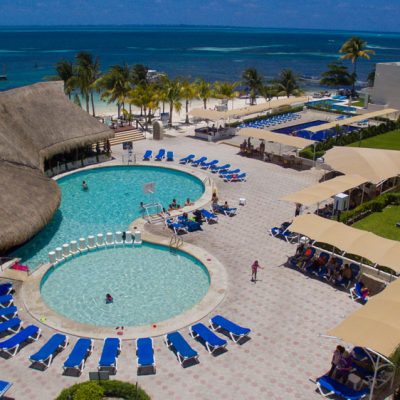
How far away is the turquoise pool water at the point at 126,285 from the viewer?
17.1 meters

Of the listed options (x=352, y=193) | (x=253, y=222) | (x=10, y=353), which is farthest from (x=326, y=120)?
(x=10, y=353)

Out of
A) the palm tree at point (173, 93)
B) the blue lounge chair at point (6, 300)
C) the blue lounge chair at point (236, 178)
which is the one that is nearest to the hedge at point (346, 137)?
the blue lounge chair at point (236, 178)

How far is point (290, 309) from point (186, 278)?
4.64m

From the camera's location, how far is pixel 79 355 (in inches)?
551

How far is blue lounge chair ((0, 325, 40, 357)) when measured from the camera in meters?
14.5

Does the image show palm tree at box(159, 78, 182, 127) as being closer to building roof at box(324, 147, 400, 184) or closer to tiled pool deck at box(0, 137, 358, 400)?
building roof at box(324, 147, 400, 184)

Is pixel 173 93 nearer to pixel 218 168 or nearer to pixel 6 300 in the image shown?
pixel 218 168

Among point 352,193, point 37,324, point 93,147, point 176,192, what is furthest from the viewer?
point 93,147

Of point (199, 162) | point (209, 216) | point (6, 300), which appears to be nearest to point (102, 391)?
point (6, 300)

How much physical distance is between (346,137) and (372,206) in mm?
13839

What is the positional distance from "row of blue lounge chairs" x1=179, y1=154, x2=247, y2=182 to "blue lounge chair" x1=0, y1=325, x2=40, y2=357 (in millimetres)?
17812

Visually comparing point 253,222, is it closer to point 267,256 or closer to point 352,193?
point 267,256

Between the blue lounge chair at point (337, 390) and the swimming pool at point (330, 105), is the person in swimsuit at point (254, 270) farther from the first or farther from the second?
the swimming pool at point (330, 105)

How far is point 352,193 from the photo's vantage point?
26828 millimetres
